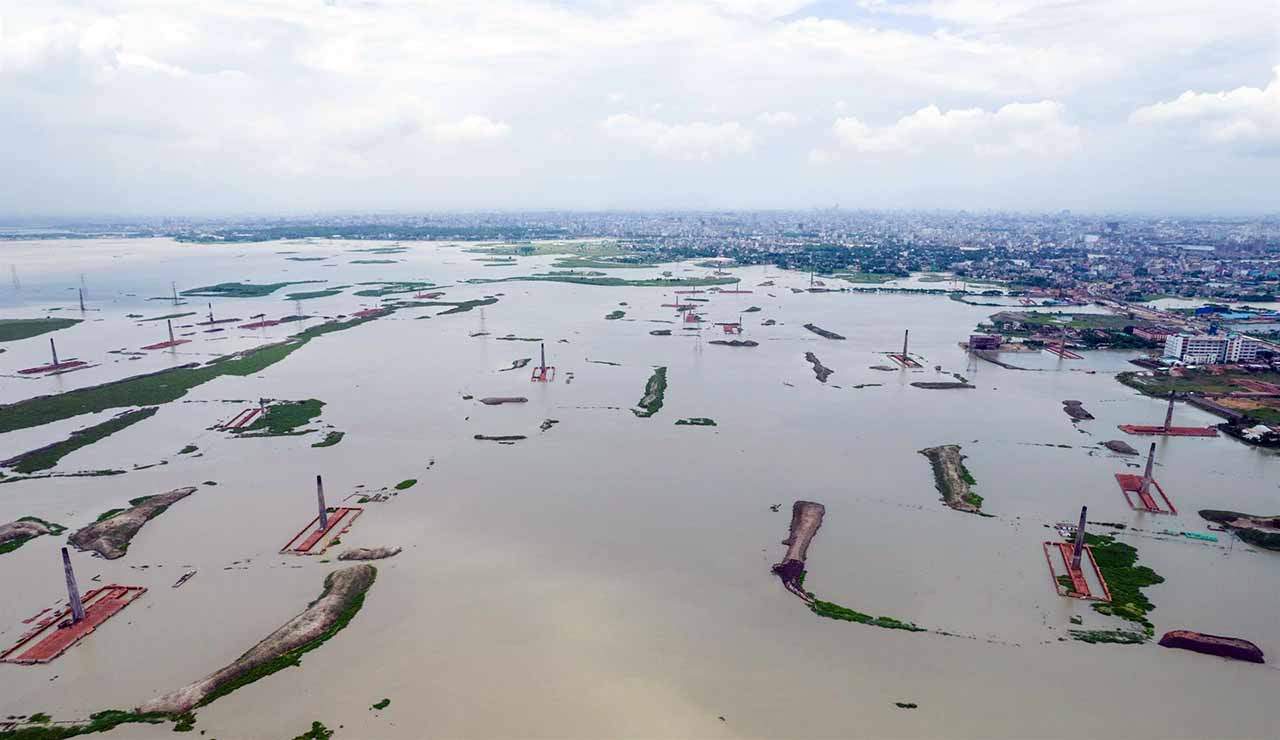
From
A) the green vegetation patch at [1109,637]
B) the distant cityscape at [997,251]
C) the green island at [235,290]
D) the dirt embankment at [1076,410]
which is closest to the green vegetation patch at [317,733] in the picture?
the green vegetation patch at [1109,637]

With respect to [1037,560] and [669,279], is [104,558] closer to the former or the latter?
[1037,560]

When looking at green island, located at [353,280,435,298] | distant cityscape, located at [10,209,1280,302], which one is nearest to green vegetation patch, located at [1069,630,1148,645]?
green island, located at [353,280,435,298]

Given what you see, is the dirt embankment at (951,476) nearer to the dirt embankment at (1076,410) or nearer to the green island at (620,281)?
the dirt embankment at (1076,410)

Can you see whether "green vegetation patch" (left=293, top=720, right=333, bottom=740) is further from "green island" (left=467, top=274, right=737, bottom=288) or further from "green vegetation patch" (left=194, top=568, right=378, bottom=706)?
"green island" (left=467, top=274, right=737, bottom=288)

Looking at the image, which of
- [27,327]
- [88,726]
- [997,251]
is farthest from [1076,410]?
[997,251]

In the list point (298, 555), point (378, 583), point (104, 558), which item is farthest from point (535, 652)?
point (104, 558)

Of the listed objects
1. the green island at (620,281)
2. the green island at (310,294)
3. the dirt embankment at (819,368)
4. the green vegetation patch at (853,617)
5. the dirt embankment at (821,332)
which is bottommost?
the green vegetation patch at (853,617)
